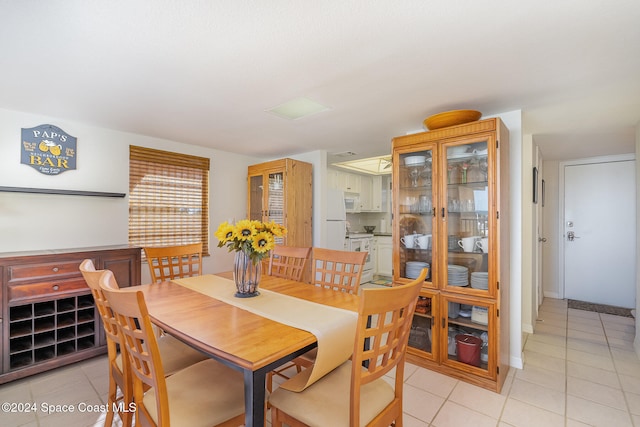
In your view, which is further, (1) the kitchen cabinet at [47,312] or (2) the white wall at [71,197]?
(2) the white wall at [71,197]

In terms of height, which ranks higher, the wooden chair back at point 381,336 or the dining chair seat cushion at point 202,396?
the wooden chair back at point 381,336

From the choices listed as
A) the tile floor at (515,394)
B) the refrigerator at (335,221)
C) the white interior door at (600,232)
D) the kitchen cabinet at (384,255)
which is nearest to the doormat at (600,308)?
the white interior door at (600,232)

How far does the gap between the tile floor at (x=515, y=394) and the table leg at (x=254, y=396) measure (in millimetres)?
1255

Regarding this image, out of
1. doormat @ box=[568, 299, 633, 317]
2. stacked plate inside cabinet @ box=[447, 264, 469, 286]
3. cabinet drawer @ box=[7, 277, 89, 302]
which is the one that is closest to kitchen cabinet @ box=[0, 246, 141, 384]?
cabinet drawer @ box=[7, 277, 89, 302]

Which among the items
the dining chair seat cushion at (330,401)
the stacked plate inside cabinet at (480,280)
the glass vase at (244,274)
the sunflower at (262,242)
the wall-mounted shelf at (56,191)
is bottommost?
the dining chair seat cushion at (330,401)

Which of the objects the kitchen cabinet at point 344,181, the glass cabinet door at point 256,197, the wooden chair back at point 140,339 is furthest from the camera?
the kitchen cabinet at point 344,181

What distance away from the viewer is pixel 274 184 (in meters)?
4.03

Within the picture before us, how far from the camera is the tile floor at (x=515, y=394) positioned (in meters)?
1.84

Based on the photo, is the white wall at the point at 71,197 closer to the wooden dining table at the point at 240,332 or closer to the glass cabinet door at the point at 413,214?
the wooden dining table at the point at 240,332

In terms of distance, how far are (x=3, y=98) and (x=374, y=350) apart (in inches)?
131

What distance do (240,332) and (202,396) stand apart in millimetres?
317

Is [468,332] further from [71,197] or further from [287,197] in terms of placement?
[71,197]

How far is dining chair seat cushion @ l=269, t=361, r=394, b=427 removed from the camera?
3.79 ft

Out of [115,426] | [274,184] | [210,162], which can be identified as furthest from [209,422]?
[210,162]
